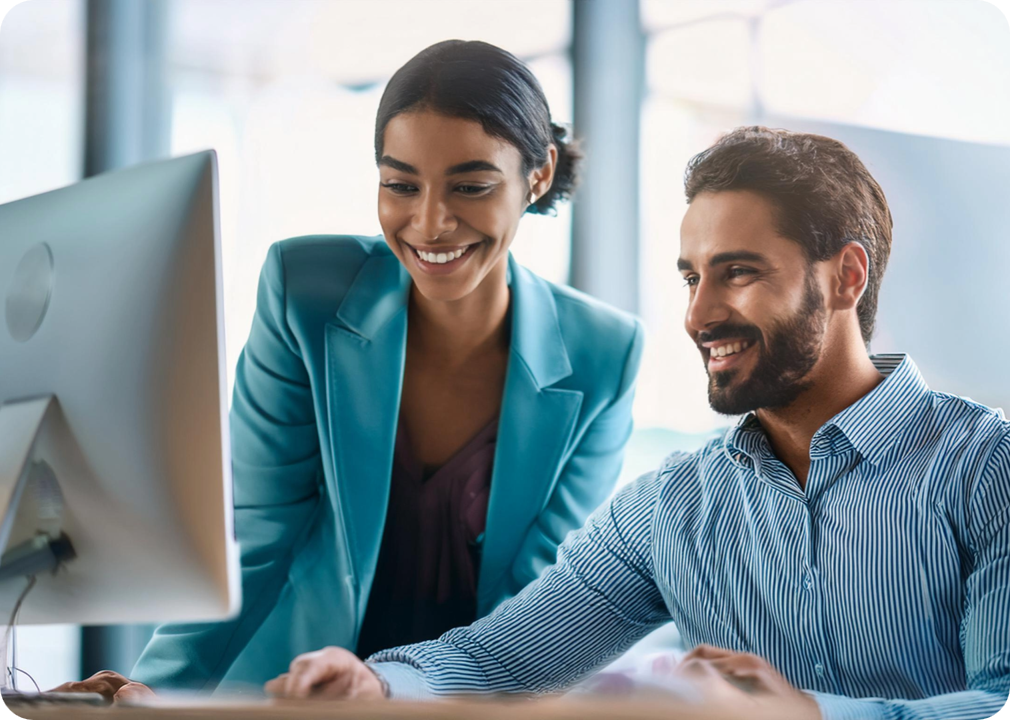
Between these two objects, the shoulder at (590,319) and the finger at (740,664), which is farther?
the shoulder at (590,319)

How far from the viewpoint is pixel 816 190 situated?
1.21 metres

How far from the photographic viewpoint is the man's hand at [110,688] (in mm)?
1147

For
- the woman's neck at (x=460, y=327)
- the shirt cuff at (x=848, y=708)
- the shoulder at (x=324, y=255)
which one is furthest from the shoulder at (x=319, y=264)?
the shirt cuff at (x=848, y=708)

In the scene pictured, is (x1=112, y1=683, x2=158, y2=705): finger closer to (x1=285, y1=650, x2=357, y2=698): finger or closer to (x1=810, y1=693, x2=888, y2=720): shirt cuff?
(x1=285, y1=650, x2=357, y2=698): finger

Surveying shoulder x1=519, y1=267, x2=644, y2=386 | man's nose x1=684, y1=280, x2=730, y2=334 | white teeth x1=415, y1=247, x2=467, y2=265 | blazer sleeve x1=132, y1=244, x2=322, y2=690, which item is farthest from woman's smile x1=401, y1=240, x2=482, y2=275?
man's nose x1=684, y1=280, x2=730, y2=334

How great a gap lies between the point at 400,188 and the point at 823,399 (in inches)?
26.5

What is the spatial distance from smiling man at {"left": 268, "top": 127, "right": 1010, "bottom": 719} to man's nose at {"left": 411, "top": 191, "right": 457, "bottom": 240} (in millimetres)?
345

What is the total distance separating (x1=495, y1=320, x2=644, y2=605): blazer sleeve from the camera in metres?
1.37

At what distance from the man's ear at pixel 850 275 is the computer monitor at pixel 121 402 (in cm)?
79

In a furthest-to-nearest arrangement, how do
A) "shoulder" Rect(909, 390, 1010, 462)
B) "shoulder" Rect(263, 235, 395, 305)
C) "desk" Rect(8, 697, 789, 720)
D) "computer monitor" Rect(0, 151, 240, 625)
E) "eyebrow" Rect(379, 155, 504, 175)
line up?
"shoulder" Rect(263, 235, 395, 305) → "eyebrow" Rect(379, 155, 504, 175) → "shoulder" Rect(909, 390, 1010, 462) → "computer monitor" Rect(0, 151, 240, 625) → "desk" Rect(8, 697, 789, 720)

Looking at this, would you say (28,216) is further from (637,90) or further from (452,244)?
(637,90)

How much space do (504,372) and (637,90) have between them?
490mm

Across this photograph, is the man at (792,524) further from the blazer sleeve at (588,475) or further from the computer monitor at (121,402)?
the computer monitor at (121,402)

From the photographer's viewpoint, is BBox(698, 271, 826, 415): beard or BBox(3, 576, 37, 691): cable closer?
BBox(3, 576, 37, 691): cable
